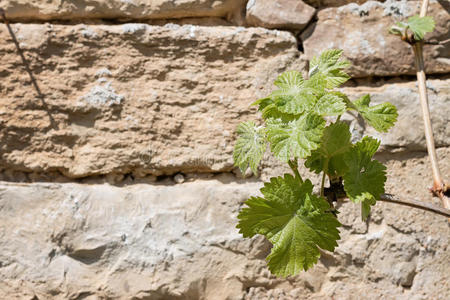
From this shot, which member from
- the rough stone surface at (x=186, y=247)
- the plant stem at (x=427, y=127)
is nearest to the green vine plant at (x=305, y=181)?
the plant stem at (x=427, y=127)

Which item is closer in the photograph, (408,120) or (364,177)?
(364,177)

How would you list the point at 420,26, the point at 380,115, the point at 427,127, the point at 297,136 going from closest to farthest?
the point at 297,136, the point at 380,115, the point at 427,127, the point at 420,26

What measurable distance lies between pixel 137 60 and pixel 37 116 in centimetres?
32

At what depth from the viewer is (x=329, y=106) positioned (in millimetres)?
730

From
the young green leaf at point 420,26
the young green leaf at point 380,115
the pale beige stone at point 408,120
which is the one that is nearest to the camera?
the young green leaf at point 380,115

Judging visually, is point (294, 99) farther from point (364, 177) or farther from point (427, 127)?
point (427, 127)

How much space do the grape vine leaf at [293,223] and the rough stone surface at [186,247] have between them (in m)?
0.59

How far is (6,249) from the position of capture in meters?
1.27

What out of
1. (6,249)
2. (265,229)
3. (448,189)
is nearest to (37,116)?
(6,249)

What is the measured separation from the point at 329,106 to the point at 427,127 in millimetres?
566

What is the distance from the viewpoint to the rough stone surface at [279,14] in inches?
56.8

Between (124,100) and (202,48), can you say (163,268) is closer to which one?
(124,100)

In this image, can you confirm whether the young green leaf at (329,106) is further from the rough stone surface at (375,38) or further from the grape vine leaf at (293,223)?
the rough stone surface at (375,38)

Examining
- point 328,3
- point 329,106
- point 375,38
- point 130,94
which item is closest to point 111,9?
point 130,94
